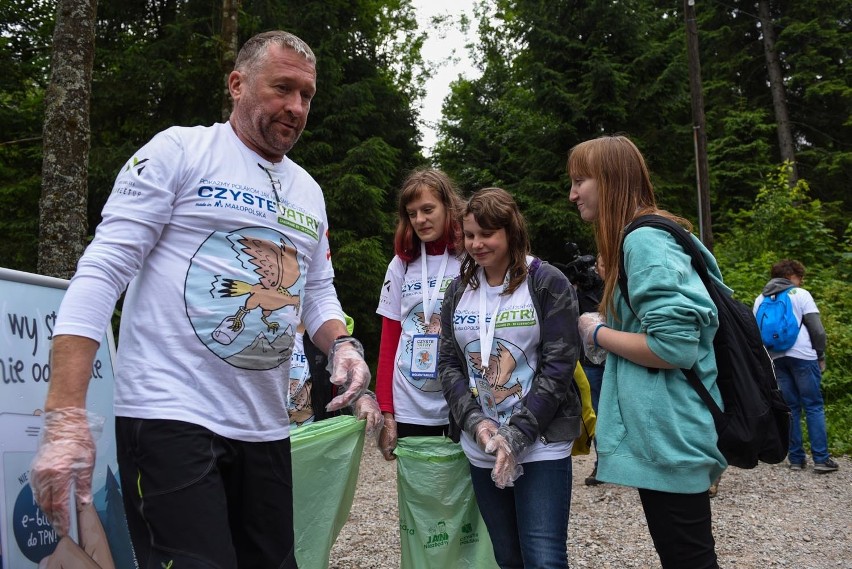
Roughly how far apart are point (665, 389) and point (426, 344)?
1.33m

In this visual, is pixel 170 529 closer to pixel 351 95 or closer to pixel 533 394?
pixel 533 394

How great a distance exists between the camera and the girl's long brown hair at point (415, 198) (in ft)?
11.6

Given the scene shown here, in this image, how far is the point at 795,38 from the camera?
20.0 m

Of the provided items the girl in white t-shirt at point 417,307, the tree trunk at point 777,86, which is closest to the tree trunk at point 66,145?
the girl in white t-shirt at point 417,307

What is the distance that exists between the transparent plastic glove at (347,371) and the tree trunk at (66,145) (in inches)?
130

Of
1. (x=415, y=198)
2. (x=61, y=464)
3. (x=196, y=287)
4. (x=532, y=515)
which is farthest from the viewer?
(x=415, y=198)

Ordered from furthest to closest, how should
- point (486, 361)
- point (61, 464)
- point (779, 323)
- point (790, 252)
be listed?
1. point (790, 252)
2. point (779, 323)
3. point (486, 361)
4. point (61, 464)

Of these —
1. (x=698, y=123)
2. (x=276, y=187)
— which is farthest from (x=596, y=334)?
(x=698, y=123)

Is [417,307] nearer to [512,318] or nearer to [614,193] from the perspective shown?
[512,318]

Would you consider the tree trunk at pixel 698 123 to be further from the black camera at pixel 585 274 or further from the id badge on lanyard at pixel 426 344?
the id badge on lanyard at pixel 426 344

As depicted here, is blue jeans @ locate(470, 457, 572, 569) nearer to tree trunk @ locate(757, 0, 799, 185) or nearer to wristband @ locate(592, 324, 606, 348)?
wristband @ locate(592, 324, 606, 348)

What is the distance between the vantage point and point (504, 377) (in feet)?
9.66

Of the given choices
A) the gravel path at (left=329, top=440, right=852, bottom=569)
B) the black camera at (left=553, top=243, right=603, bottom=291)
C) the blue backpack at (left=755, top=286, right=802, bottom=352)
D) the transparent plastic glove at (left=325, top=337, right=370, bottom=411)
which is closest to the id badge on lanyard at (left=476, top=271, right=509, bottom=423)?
the transparent plastic glove at (left=325, top=337, right=370, bottom=411)

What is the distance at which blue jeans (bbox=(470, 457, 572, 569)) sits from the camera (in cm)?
272
